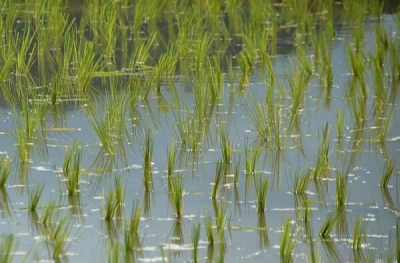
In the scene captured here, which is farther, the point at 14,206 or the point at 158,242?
the point at 14,206

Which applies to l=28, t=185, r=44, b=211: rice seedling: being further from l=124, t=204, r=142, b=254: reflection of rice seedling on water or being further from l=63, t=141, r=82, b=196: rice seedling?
l=124, t=204, r=142, b=254: reflection of rice seedling on water

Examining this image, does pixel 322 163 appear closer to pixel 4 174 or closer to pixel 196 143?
pixel 196 143

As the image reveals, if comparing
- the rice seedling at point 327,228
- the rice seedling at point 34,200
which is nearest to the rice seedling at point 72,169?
the rice seedling at point 34,200

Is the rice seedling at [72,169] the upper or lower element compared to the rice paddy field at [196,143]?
upper

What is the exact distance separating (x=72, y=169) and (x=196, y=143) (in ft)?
2.28

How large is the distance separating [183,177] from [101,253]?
2.98 feet

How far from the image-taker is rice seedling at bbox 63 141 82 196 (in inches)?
157

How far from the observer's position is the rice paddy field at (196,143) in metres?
3.61

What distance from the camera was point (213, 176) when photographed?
4363mm

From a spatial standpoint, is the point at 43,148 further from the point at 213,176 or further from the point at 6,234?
the point at 6,234

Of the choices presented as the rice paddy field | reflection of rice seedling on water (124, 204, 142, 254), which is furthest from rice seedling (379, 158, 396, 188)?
reflection of rice seedling on water (124, 204, 142, 254)

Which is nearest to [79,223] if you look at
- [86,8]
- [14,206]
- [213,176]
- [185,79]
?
[14,206]

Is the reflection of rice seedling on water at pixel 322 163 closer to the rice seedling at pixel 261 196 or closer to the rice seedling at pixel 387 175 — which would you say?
the rice seedling at pixel 387 175

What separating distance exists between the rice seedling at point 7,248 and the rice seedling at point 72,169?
51cm
